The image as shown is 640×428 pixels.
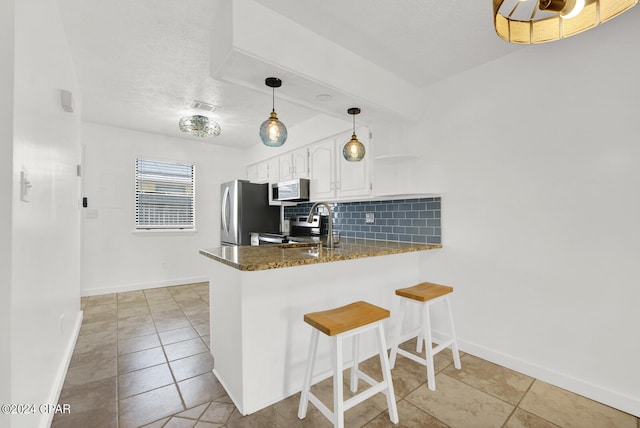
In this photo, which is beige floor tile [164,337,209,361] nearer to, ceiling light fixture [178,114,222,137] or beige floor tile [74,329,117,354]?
beige floor tile [74,329,117,354]

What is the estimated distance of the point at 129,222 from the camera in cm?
442

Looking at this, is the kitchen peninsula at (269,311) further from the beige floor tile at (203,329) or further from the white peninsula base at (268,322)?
the beige floor tile at (203,329)

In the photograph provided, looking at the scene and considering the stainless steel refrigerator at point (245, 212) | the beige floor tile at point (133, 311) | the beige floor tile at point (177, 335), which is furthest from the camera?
the stainless steel refrigerator at point (245, 212)

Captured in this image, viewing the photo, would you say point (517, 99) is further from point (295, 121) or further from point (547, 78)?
point (295, 121)

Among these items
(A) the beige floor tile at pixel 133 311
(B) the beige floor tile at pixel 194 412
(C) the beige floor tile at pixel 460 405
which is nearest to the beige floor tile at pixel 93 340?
(A) the beige floor tile at pixel 133 311

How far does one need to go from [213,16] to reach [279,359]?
7.48 ft

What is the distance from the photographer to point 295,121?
152 inches

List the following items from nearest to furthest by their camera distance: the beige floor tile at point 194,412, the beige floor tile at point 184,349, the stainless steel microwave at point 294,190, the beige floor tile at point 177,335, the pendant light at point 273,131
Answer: the beige floor tile at point 194,412, the pendant light at point 273,131, the beige floor tile at point 184,349, the beige floor tile at point 177,335, the stainless steel microwave at point 294,190

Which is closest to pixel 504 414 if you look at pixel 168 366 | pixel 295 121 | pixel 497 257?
pixel 497 257

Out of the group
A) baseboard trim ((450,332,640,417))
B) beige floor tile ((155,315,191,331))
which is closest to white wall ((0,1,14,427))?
beige floor tile ((155,315,191,331))

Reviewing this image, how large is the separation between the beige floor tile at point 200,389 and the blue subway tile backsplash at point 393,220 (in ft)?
6.81

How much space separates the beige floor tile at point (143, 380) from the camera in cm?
190

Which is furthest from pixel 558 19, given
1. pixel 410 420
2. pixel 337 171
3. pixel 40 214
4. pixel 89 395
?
pixel 89 395

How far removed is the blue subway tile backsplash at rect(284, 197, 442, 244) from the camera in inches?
107
